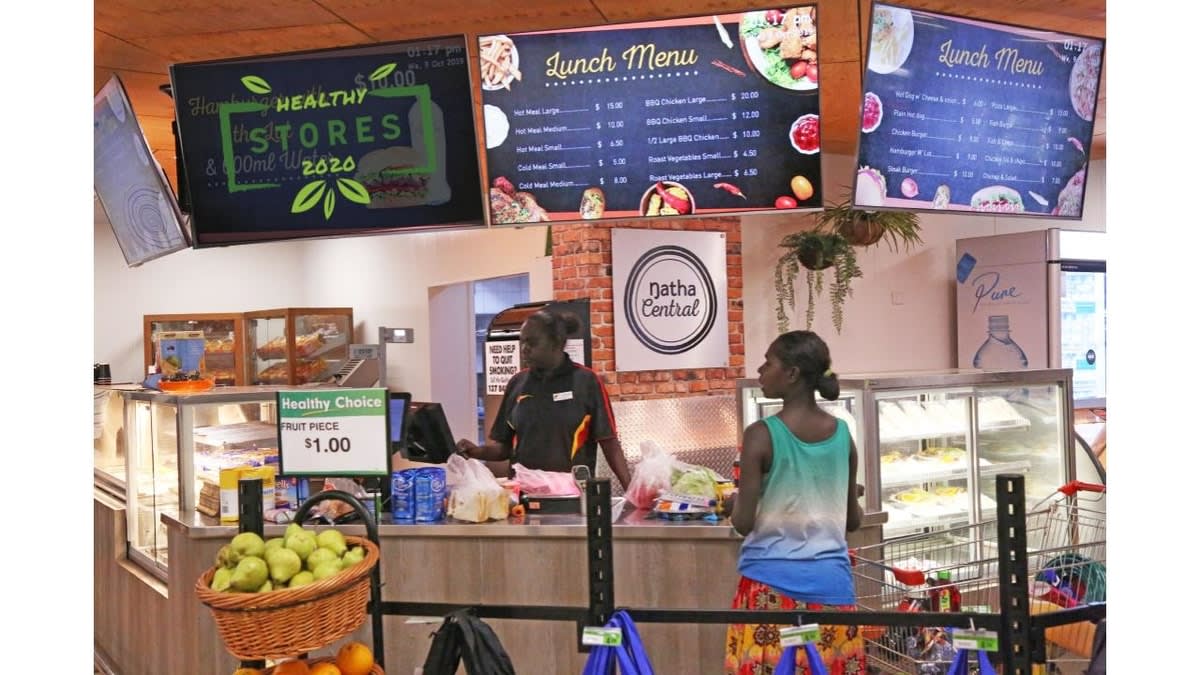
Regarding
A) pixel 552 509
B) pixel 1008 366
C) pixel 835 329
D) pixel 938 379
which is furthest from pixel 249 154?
pixel 1008 366

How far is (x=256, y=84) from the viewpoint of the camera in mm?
3664

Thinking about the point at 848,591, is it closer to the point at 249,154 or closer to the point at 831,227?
the point at 249,154

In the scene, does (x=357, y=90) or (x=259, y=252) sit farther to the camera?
(x=259, y=252)

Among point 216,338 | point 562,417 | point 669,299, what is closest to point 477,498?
point 562,417

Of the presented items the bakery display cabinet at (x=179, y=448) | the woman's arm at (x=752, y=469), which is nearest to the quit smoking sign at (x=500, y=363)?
the bakery display cabinet at (x=179, y=448)

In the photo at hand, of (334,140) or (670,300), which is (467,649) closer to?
(334,140)

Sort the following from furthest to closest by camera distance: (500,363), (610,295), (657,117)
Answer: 1. (500,363)
2. (610,295)
3. (657,117)

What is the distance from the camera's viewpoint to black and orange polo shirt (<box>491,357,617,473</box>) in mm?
4902

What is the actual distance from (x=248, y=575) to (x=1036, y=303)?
6.37 m

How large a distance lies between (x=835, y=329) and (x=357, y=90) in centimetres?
462

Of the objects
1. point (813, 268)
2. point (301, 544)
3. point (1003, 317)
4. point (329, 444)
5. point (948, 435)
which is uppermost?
point (813, 268)

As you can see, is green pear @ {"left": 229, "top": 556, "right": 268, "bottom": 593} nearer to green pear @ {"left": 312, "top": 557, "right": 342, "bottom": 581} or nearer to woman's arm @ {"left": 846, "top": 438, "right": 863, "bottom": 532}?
→ green pear @ {"left": 312, "top": 557, "right": 342, "bottom": 581}

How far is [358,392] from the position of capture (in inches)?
129

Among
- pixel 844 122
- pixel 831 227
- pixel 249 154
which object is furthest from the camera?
pixel 831 227
